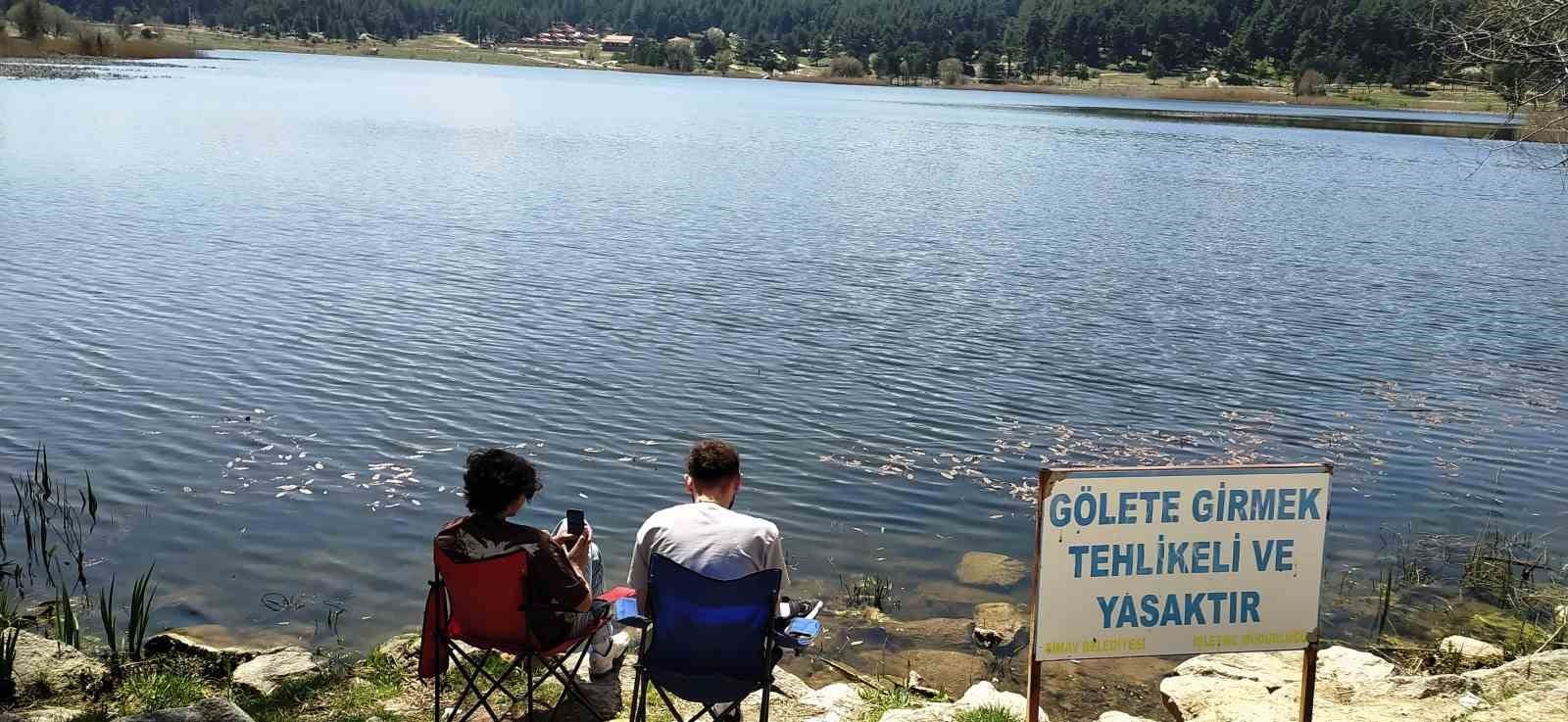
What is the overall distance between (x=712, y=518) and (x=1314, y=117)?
98.4 meters

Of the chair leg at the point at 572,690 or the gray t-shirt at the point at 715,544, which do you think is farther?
the chair leg at the point at 572,690

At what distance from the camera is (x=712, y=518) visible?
5.83 m

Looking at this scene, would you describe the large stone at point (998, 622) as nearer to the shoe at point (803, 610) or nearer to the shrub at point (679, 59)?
the shoe at point (803, 610)

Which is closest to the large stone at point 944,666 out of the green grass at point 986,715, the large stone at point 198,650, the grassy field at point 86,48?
the green grass at point 986,715

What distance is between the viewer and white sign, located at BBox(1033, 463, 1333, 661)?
5609mm

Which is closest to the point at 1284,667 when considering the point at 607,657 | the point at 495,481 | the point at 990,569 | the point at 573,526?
the point at 990,569

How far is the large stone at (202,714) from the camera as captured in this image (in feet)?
17.5

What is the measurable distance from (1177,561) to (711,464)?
1983 millimetres

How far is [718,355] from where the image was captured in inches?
634

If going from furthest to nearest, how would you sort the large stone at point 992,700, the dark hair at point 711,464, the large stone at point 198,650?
Result: the large stone at point 198,650 → the large stone at point 992,700 → the dark hair at point 711,464

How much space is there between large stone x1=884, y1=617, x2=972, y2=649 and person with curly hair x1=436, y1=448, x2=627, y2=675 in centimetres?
329

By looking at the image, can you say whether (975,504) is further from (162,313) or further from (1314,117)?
(1314,117)

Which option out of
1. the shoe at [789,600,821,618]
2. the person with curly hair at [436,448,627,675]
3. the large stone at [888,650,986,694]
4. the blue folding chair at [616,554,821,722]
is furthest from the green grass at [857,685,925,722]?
the person with curly hair at [436,448,627,675]

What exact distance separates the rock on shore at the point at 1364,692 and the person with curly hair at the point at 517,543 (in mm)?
3226
